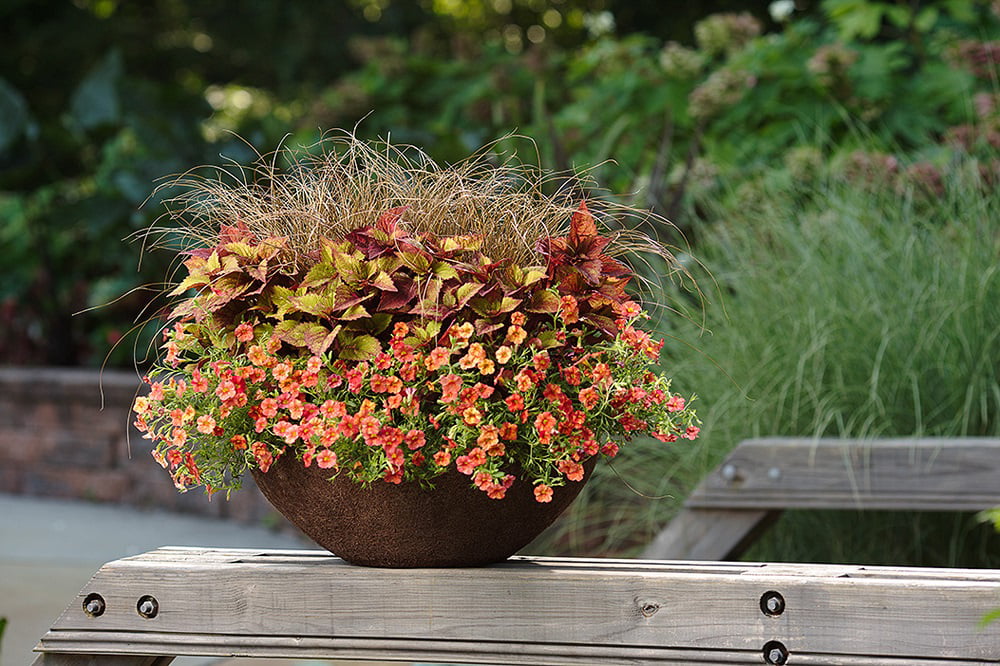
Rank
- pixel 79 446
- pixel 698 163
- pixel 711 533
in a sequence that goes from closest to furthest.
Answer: pixel 711 533, pixel 698 163, pixel 79 446

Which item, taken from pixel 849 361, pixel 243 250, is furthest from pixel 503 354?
pixel 849 361

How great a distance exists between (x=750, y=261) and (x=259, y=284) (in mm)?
1932

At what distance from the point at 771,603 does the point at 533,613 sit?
26cm

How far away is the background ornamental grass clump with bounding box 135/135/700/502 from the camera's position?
133 cm

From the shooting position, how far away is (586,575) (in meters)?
1.34

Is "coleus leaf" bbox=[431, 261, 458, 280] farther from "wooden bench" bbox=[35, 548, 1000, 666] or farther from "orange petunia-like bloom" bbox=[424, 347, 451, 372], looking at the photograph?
"wooden bench" bbox=[35, 548, 1000, 666]

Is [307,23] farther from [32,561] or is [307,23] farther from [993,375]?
[993,375]

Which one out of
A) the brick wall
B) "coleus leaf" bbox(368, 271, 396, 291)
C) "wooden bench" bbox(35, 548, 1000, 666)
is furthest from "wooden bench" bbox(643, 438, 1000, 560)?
the brick wall

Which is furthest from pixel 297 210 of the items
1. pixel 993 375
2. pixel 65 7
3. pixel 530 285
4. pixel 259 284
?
pixel 65 7

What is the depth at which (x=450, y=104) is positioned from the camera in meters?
6.01

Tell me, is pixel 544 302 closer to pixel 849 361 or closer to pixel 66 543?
pixel 849 361

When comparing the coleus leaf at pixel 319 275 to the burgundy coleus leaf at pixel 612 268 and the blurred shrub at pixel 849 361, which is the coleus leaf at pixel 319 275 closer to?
the burgundy coleus leaf at pixel 612 268

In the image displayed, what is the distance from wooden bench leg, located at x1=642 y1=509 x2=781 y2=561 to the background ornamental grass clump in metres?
1.10

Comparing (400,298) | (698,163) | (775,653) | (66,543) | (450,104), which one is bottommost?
(775,653)
